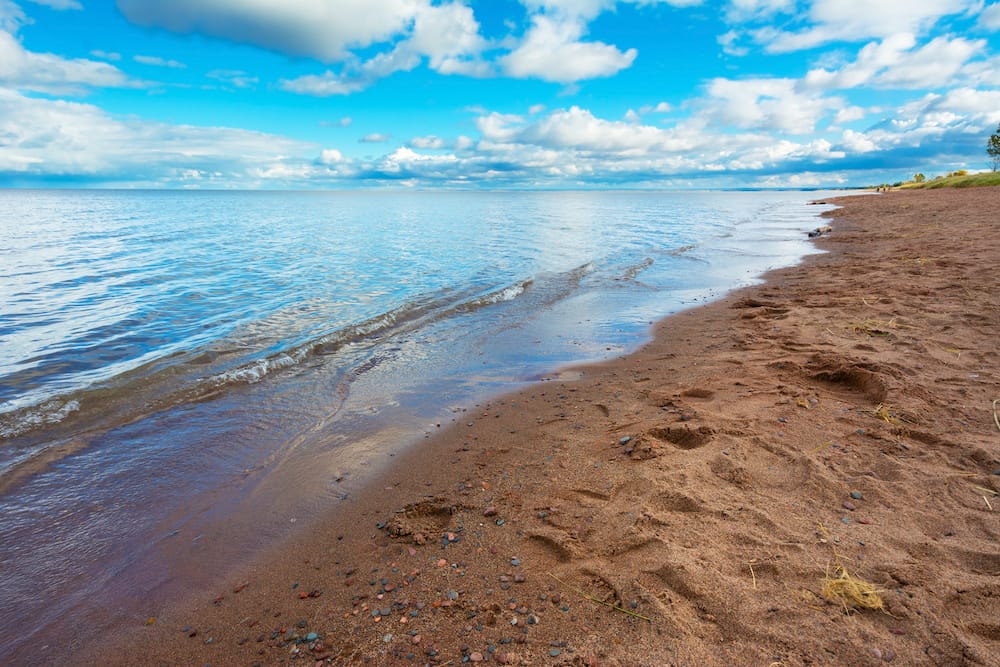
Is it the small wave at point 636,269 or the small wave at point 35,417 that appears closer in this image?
the small wave at point 35,417

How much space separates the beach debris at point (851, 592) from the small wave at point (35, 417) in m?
9.16

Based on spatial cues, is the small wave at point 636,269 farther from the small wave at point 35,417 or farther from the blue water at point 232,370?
the small wave at point 35,417

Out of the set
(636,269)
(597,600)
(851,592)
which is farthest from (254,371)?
(636,269)

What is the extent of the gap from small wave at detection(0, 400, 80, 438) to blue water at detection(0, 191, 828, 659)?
0.03 m

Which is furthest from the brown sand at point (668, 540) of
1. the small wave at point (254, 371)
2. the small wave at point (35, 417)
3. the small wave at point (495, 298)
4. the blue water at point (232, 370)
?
the small wave at point (495, 298)

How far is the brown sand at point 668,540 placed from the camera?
262cm

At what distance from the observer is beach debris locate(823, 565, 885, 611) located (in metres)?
2.64

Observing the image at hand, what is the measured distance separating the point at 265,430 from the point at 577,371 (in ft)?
15.7

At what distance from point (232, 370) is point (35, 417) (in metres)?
2.59

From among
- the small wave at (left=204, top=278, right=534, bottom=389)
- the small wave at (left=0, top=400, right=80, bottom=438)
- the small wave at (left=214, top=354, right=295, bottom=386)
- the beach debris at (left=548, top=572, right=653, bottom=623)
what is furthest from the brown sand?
the small wave at (left=0, top=400, right=80, bottom=438)

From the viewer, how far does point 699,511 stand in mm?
3652

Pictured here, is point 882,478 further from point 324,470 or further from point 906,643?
point 324,470

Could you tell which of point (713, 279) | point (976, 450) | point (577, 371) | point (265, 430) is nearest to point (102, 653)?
point (265, 430)

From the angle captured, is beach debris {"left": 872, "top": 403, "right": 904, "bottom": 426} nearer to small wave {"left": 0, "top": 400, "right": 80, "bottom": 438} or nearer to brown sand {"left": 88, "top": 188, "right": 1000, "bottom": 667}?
brown sand {"left": 88, "top": 188, "right": 1000, "bottom": 667}
